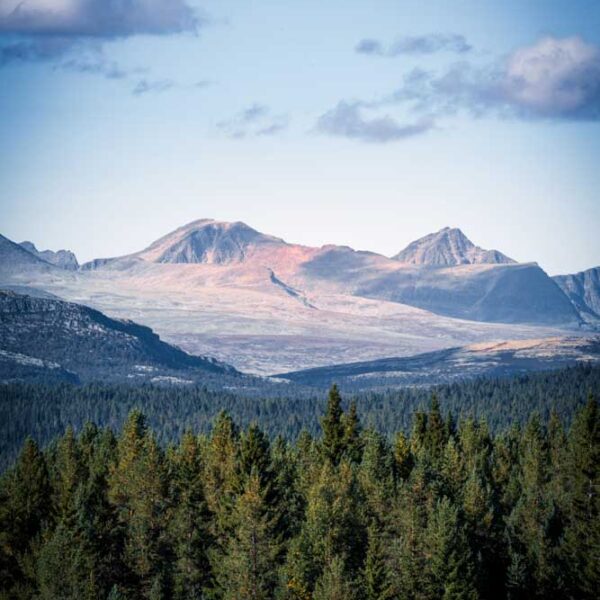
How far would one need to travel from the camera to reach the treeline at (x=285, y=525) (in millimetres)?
75125

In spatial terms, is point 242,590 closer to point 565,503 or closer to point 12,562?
point 12,562

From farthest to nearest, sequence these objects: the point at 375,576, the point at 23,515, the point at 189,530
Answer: the point at 23,515
the point at 189,530
the point at 375,576

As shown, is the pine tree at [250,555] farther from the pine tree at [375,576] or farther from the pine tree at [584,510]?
the pine tree at [584,510]

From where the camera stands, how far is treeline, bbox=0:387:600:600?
75.1 metres

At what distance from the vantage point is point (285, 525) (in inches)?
3302

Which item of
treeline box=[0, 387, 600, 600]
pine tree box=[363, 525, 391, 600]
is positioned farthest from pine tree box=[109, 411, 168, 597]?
pine tree box=[363, 525, 391, 600]

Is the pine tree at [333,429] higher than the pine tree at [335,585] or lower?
higher

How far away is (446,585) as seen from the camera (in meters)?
73.2

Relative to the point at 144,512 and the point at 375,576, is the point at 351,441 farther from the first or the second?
the point at 375,576

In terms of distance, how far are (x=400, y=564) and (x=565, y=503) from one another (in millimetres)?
25475

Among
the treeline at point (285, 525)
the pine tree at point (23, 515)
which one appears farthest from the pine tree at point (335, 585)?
the pine tree at point (23, 515)

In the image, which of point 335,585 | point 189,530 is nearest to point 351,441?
point 189,530

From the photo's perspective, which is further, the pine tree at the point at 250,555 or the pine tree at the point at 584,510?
the pine tree at the point at 584,510

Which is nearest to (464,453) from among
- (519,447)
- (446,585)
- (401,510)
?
(519,447)
